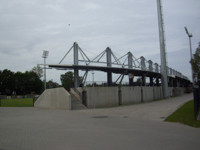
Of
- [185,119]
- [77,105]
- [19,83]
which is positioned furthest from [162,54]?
[19,83]

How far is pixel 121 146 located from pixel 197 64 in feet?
40.5

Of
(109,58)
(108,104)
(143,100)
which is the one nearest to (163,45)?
(109,58)

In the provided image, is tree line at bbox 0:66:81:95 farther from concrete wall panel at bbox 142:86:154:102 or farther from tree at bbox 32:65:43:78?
concrete wall panel at bbox 142:86:154:102

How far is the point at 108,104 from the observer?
86.1 feet

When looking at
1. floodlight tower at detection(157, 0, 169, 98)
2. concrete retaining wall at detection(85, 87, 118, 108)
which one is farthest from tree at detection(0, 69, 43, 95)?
concrete retaining wall at detection(85, 87, 118, 108)

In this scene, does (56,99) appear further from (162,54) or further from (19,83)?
(19,83)

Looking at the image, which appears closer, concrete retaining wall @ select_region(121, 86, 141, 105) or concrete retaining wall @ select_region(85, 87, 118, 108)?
concrete retaining wall @ select_region(85, 87, 118, 108)

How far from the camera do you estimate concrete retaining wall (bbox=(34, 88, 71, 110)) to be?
22.7 m

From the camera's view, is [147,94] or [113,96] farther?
[147,94]

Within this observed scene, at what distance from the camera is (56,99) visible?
24766mm

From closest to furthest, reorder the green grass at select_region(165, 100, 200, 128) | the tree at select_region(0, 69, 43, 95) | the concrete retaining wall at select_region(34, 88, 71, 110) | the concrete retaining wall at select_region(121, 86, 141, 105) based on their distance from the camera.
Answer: the green grass at select_region(165, 100, 200, 128), the concrete retaining wall at select_region(34, 88, 71, 110), the concrete retaining wall at select_region(121, 86, 141, 105), the tree at select_region(0, 69, 43, 95)

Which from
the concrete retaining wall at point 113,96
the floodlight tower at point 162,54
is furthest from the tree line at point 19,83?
the concrete retaining wall at point 113,96

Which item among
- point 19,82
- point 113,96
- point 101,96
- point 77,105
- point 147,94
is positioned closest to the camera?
point 77,105

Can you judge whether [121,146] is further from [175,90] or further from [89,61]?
[175,90]
